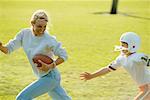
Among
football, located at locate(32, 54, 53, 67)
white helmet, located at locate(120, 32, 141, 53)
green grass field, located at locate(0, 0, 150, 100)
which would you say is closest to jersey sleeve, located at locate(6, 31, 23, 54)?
football, located at locate(32, 54, 53, 67)

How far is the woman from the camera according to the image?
6719mm

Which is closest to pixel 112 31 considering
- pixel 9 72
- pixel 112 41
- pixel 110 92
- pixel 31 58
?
pixel 112 41

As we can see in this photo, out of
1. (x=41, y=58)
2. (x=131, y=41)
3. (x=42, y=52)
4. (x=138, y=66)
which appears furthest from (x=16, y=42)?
(x=138, y=66)

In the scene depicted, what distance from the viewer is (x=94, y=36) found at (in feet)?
69.6

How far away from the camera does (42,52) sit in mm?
6867

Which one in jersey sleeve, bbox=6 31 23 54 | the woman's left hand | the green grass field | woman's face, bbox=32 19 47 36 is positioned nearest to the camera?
the woman's left hand

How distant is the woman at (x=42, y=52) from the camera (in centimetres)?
672

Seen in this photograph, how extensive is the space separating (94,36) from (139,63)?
47.4ft

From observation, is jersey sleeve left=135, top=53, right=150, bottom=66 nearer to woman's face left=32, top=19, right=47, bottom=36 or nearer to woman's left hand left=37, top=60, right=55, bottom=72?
woman's left hand left=37, top=60, right=55, bottom=72

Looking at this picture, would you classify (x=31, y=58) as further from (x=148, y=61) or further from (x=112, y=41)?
(x=112, y=41)

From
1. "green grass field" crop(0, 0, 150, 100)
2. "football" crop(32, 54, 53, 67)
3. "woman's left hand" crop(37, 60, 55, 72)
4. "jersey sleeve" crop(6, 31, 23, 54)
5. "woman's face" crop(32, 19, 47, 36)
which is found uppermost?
"woman's face" crop(32, 19, 47, 36)

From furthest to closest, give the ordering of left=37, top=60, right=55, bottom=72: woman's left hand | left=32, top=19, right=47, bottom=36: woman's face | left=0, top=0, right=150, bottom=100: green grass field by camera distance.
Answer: left=0, top=0, right=150, bottom=100: green grass field < left=32, top=19, right=47, bottom=36: woman's face < left=37, top=60, right=55, bottom=72: woman's left hand

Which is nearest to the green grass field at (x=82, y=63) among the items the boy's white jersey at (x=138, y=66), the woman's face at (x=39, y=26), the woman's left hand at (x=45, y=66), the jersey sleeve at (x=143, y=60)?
the woman's face at (x=39, y=26)

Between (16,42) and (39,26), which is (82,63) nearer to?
(16,42)
